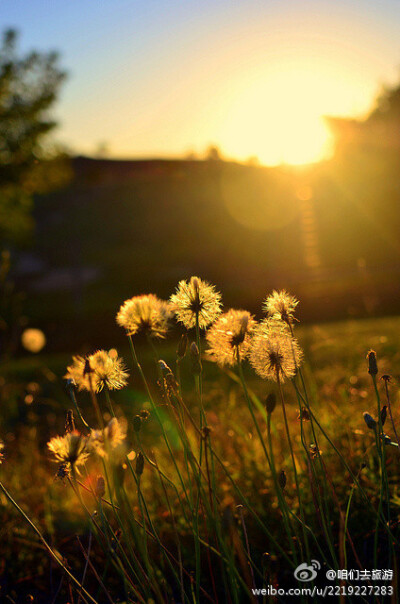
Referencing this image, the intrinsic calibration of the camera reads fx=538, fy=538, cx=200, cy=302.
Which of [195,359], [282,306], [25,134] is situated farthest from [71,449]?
[25,134]

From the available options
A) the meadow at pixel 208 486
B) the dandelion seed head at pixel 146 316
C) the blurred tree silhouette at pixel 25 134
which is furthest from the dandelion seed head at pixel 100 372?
the blurred tree silhouette at pixel 25 134

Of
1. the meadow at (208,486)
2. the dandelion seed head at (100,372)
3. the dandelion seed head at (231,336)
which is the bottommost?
the meadow at (208,486)

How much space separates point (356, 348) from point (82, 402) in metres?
3.54

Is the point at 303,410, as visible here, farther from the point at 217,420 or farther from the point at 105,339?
the point at 105,339

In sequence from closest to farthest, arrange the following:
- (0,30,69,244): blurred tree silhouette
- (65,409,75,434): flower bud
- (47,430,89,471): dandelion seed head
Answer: (47,430,89,471): dandelion seed head < (65,409,75,434): flower bud < (0,30,69,244): blurred tree silhouette

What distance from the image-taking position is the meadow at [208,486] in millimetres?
1402

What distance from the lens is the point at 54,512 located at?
302cm

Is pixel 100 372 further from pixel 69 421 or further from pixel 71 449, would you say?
pixel 71 449

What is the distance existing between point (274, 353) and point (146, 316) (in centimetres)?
40

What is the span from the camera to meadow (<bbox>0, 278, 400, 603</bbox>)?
140 cm

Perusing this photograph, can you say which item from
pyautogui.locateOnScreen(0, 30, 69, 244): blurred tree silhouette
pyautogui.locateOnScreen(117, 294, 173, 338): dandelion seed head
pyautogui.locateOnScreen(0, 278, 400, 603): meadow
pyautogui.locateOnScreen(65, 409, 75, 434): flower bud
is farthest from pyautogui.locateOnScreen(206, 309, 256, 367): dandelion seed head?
pyautogui.locateOnScreen(0, 30, 69, 244): blurred tree silhouette

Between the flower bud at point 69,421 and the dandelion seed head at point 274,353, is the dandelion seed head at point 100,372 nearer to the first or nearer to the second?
the flower bud at point 69,421

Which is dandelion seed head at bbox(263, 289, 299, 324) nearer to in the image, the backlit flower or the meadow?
the meadow

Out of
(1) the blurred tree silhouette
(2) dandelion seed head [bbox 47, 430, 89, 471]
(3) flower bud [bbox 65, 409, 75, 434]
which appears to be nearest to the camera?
(2) dandelion seed head [bbox 47, 430, 89, 471]
